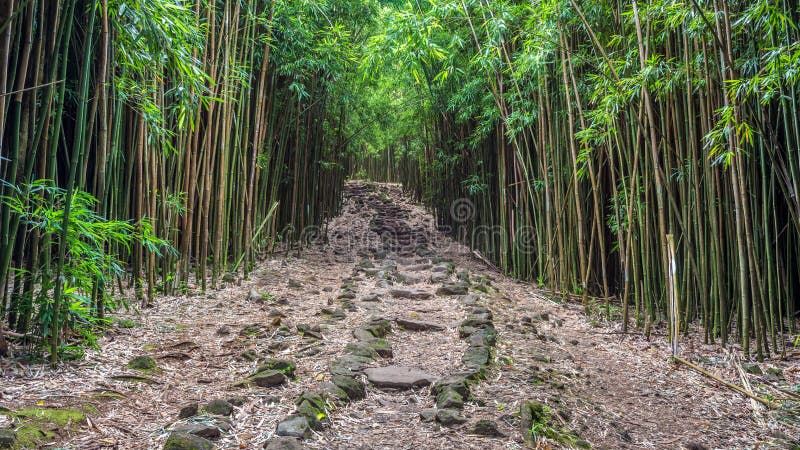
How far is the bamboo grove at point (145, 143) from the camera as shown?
1845mm

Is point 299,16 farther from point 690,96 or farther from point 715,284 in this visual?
point 715,284

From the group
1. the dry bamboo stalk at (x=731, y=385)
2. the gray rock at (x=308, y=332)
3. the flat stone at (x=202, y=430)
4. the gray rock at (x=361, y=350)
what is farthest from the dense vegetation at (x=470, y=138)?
the gray rock at (x=361, y=350)

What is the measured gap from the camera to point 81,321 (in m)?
2.18

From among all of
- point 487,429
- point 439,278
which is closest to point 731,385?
point 487,429

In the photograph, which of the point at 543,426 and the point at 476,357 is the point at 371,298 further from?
the point at 543,426

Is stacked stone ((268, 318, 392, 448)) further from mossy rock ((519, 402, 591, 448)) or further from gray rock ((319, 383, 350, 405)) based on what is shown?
mossy rock ((519, 402, 591, 448))

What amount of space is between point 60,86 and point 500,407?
2215 millimetres

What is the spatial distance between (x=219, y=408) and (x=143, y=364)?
636 millimetres

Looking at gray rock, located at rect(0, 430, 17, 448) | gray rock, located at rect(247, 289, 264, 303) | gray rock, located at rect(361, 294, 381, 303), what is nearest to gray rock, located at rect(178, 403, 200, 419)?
gray rock, located at rect(0, 430, 17, 448)

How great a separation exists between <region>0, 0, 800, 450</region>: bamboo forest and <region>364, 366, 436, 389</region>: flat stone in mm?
16

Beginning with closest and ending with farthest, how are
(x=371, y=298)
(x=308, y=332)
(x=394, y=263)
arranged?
(x=308, y=332) < (x=371, y=298) < (x=394, y=263)

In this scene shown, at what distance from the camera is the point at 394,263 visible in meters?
5.79

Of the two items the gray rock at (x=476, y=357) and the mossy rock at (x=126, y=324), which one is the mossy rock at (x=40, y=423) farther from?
the gray rock at (x=476, y=357)

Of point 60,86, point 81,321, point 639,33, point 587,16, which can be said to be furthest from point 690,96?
point 81,321
